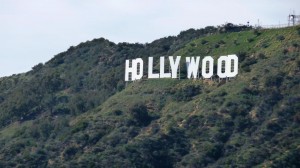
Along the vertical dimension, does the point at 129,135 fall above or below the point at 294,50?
below

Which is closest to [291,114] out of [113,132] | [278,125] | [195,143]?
[278,125]

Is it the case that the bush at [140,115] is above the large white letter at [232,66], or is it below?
below

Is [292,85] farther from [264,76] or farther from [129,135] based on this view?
[129,135]

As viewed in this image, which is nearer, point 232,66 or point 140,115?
point 140,115

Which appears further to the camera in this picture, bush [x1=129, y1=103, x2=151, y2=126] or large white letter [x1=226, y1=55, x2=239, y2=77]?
bush [x1=129, y1=103, x2=151, y2=126]

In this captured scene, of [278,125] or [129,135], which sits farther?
[129,135]

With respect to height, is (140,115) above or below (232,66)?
below

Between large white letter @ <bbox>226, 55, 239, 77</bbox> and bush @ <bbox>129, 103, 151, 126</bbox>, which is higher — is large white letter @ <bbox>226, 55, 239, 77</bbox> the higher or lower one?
the higher one

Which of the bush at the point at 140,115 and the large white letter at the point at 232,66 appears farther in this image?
the bush at the point at 140,115
